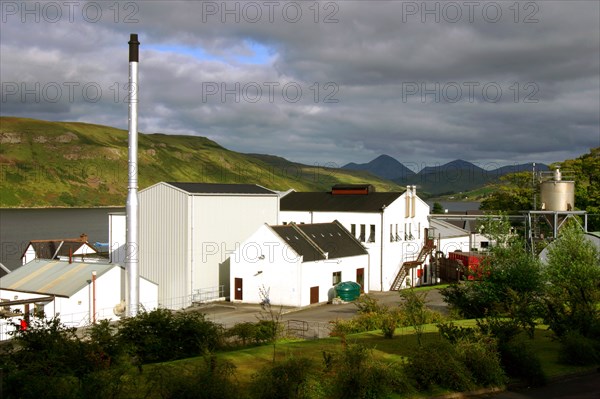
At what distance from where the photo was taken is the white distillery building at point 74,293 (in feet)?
126

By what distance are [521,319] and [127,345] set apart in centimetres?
1550

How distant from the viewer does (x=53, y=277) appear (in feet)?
138

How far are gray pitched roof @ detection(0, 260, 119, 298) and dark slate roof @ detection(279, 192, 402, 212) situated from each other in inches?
911

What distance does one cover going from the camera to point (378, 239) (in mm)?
53188

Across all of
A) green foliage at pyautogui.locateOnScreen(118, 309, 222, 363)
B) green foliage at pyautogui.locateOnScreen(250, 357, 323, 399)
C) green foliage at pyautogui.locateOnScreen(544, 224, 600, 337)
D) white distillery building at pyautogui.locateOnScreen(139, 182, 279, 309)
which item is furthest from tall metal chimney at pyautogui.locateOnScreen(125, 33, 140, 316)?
green foliage at pyautogui.locateOnScreen(544, 224, 600, 337)

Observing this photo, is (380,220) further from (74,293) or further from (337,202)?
(74,293)

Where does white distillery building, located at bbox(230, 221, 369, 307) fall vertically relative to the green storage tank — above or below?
above

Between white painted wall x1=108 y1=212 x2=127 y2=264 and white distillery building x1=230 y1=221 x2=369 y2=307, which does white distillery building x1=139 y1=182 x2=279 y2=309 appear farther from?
white painted wall x1=108 y1=212 x2=127 y2=264

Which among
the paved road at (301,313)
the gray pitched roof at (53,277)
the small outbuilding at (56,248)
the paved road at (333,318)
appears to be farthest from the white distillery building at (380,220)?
the small outbuilding at (56,248)

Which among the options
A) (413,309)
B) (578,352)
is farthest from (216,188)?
(578,352)

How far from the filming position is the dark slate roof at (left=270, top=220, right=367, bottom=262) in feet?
147

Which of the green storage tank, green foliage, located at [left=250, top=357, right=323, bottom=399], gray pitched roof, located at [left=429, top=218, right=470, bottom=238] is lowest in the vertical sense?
the green storage tank

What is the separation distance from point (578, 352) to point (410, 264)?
34242 mm

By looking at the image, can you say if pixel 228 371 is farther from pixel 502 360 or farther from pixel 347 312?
pixel 347 312
